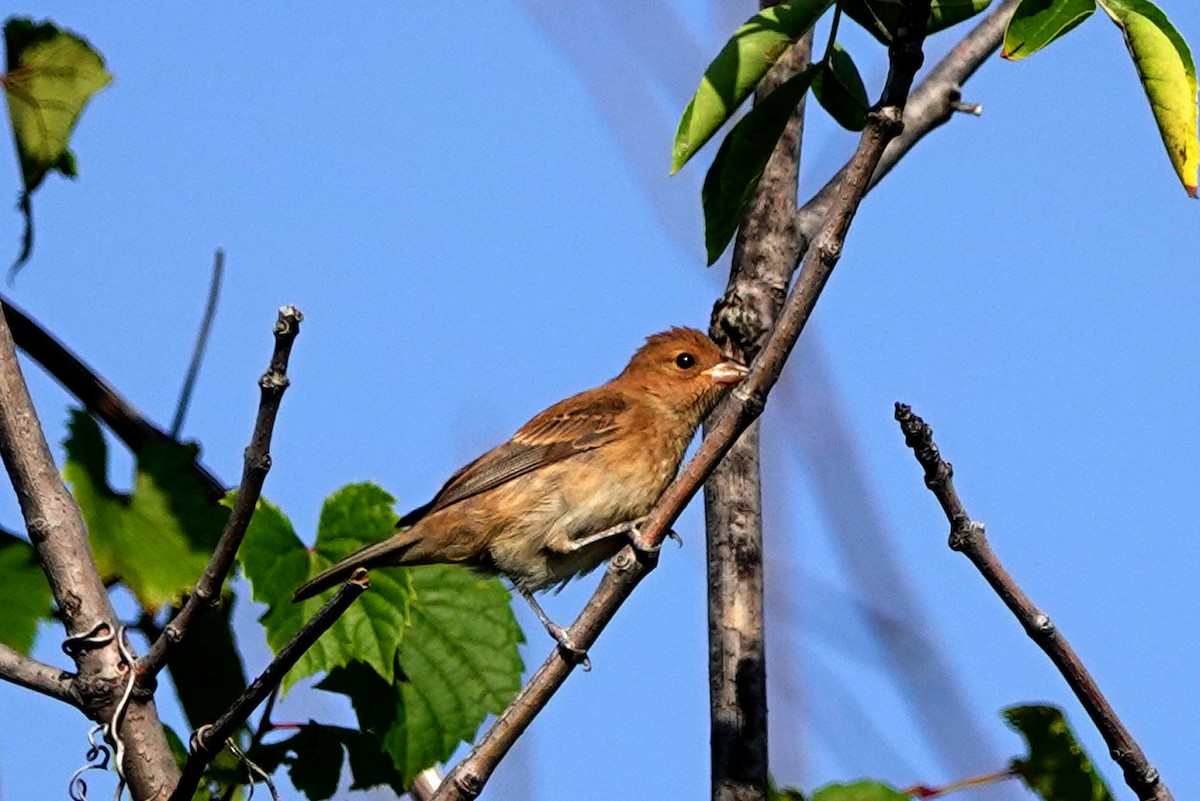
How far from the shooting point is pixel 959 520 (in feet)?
9.46

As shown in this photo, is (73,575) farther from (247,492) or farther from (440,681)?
(440,681)

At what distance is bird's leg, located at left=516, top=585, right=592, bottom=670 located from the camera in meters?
2.93

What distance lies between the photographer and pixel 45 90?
4.35 meters

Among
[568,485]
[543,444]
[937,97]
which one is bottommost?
[568,485]

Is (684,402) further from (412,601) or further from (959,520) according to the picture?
(959,520)

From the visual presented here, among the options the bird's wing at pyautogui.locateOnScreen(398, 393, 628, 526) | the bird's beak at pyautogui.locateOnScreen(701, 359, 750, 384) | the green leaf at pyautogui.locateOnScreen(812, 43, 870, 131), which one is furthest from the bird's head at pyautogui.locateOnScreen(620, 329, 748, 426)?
the green leaf at pyautogui.locateOnScreen(812, 43, 870, 131)

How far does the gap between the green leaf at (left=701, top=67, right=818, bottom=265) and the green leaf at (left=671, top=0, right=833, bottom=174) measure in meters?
0.13

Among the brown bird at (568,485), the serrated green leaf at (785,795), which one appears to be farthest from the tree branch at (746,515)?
the brown bird at (568,485)

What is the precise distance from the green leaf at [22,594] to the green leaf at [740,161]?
185 cm

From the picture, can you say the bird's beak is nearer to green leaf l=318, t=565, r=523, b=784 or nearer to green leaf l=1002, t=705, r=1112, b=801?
green leaf l=318, t=565, r=523, b=784

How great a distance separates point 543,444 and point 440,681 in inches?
72.3

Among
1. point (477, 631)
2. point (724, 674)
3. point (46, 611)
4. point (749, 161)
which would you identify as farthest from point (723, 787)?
point (46, 611)

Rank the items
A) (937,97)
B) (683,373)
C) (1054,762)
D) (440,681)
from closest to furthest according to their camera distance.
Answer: (1054,762) → (440,681) → (937,97) → (683,373)

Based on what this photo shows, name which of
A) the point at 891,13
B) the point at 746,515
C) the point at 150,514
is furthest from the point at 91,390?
the point at 891,13
